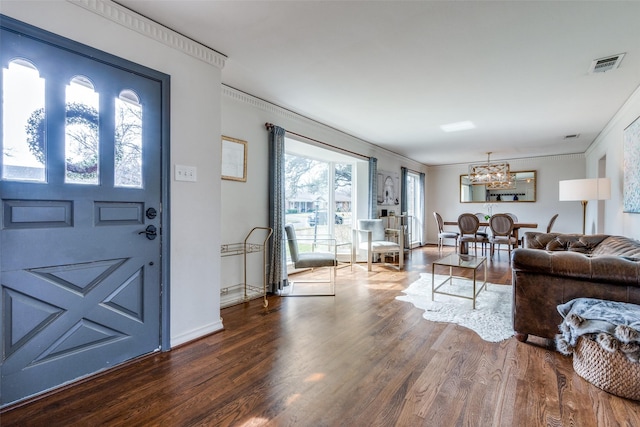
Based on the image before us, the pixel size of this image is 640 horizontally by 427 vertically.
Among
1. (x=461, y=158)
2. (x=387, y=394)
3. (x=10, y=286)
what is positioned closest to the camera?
(x=10, y=286)

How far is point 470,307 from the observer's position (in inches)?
125

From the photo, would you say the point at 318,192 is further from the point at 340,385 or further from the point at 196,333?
the point at 340,385

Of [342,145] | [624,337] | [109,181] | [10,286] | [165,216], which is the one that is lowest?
[624,337]

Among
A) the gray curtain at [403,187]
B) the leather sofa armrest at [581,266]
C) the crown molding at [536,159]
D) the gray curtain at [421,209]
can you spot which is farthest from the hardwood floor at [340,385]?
the crown molding at [536,159]

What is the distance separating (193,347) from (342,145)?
12.9 feet

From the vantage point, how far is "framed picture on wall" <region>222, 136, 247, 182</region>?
3.26 meters

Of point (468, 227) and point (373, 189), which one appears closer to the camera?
point (373, 189)

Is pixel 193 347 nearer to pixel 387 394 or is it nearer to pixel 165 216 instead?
pixel 165 216

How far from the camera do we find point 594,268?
2.06 metres

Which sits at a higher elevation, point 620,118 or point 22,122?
point 620,118

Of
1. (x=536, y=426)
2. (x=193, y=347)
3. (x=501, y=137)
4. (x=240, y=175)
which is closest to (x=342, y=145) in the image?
(x=240, y=175)

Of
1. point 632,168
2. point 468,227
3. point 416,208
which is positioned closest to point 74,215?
point 632,168

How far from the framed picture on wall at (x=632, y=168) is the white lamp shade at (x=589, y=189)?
1.25ft

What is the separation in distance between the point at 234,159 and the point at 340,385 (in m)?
2.52
